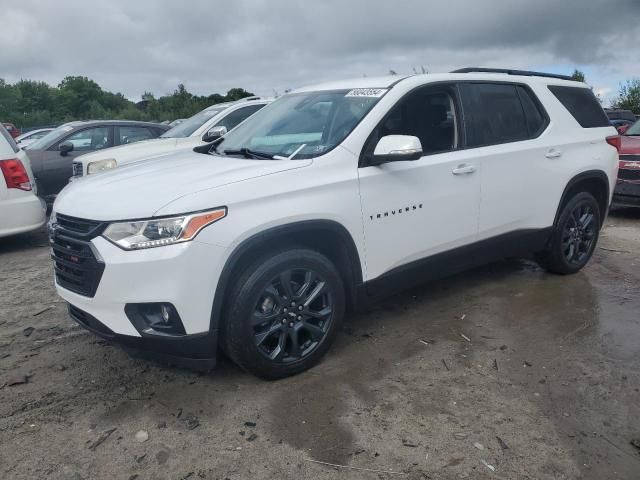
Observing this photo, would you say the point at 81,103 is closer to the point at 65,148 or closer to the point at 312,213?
the point at 65,148

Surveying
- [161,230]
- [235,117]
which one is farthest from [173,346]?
[235,117]

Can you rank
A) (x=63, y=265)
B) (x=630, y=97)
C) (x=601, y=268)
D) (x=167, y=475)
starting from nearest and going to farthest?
(x=167, y=475) → (x=63, y=265) → (x=601, y=268) → (x=630, y=97)

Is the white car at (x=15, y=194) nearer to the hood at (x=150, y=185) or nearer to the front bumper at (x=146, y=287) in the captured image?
the hood at (x=150, y=185)

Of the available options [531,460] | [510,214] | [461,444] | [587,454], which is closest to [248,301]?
[461,444]

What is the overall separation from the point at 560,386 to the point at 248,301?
1.93m

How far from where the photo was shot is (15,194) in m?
6.54

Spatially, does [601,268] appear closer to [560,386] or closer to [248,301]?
[560,386]

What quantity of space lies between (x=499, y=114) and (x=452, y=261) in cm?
130

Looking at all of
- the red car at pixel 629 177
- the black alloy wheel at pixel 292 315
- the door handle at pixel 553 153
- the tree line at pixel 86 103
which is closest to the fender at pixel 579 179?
the door handle at pixel 553 153

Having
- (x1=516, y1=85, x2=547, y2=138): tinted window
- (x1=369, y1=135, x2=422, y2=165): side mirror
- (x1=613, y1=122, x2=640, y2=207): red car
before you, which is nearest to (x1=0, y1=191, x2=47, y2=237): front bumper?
(x1=369, y1=135, x2=422, y2=165): side mirror

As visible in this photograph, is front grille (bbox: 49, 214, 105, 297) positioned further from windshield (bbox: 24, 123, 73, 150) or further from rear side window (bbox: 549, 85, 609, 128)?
windshield (bbox: 24, 123, 73, 150)

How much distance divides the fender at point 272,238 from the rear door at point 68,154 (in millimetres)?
7245

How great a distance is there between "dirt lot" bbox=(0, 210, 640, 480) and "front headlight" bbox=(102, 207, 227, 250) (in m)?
0.99

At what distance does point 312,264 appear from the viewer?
3402mm
